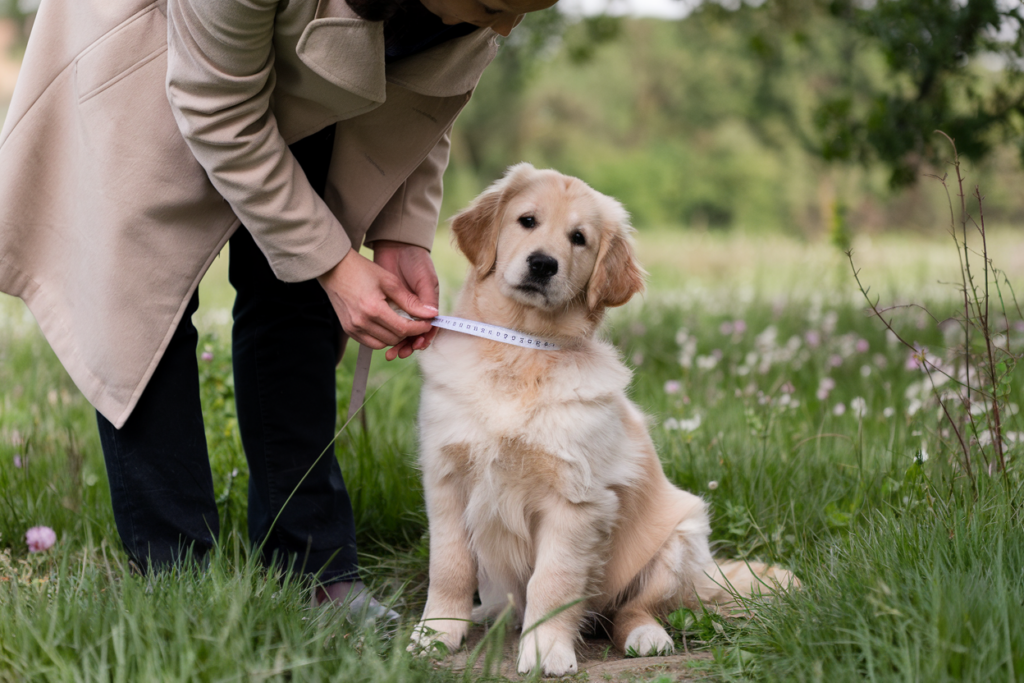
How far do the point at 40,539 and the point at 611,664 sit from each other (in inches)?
58.4

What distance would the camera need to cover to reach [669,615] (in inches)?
86.1

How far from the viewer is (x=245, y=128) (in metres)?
1.78

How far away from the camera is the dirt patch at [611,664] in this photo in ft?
5.77

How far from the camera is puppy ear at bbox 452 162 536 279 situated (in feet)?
7.48

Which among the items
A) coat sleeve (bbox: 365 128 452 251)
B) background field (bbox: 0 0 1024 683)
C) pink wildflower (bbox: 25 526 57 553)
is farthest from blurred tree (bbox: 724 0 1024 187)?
pink wildflower (bbox: 25 526 57 553)

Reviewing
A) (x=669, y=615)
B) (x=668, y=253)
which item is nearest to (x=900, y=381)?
(x=669, y=615)

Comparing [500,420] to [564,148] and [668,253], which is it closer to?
[668,253]

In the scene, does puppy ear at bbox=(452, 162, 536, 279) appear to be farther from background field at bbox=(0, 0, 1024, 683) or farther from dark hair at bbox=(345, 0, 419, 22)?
dark hair at bbox=(345, 0, 419, 22)

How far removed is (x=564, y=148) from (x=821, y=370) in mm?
24447

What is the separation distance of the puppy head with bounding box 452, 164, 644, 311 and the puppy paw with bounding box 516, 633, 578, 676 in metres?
0.83

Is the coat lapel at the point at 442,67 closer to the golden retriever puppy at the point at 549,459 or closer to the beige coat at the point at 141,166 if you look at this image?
the beige coat at the point at 141,166

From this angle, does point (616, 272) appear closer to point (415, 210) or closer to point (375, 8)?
point (415, 210)

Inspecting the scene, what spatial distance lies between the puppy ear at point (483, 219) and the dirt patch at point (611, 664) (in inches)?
38.7

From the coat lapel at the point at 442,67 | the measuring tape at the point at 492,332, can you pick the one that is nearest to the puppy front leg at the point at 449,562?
the measuring tape at the point at 492,332
